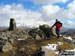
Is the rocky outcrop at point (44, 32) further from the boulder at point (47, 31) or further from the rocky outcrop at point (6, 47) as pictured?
the rocky outcrop at point (6, 47)

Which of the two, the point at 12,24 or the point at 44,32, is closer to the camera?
the point at 44,32

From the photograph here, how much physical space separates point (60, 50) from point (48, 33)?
18.8 meters

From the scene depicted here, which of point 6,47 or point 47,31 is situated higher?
point 47,31

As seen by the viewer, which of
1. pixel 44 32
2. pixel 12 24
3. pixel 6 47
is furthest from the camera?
pixel 12 24

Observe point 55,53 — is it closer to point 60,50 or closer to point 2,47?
point 60,50

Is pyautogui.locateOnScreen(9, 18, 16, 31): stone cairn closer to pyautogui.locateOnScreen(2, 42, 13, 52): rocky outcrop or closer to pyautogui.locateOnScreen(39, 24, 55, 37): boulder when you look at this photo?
pyautogui.locateOnScreen(39, 24, 55, 37): boulder

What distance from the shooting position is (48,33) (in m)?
57.2

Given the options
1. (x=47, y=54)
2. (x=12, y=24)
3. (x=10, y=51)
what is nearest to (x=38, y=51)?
(x=47, y=54)

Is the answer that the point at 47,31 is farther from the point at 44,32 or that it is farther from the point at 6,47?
the point at 6,47

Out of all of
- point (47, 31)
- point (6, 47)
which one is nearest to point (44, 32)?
point (47, 31)

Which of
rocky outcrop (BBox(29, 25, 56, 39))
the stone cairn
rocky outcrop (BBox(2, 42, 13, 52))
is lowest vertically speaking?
rocky outcrop (BBox(2, 42, 13, 52))

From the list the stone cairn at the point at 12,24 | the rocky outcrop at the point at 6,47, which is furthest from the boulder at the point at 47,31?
the rocky outcrop at the point at 6,47

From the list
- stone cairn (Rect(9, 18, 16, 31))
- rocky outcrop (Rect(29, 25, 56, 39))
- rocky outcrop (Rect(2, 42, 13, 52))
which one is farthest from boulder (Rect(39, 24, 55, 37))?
rocky outcrop (Rect(2, 42, 13, 52))

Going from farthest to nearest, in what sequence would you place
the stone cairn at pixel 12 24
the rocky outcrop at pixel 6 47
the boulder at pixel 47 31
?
1. the stone cairn at pixel 12 24
2. the boulder at pixel 47 31
3. the rocky outcrop at pixel 6 47
